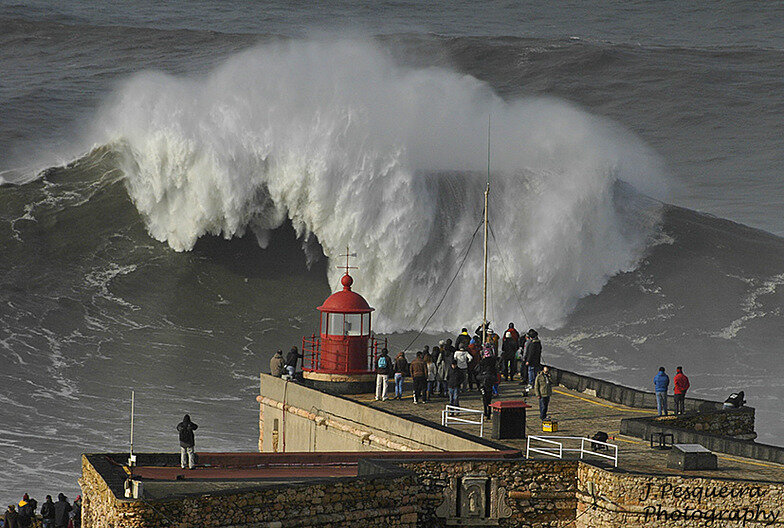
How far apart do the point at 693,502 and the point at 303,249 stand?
86.7 feet

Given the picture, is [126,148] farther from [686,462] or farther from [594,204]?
[686,462]

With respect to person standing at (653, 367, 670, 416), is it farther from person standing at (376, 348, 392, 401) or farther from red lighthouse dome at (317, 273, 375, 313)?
red lighthouse dome at (317, 273, 375, 313)

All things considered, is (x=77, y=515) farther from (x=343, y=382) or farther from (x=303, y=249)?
(x=303, y=249)

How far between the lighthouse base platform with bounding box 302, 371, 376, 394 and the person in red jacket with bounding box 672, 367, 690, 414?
203 inches

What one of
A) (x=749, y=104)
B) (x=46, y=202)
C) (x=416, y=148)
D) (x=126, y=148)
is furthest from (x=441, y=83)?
(x=749, y=104)

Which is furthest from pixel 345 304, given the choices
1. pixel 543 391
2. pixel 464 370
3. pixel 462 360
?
pixel 543 391

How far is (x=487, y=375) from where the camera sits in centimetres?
2044

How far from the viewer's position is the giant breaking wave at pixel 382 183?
39.8m

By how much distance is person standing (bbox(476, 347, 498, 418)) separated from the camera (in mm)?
20375

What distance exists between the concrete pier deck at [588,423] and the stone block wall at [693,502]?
0.34 metres

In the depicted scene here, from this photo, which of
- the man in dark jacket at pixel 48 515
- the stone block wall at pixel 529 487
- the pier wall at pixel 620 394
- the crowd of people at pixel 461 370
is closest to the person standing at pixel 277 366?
the crowd of people at pixel 461 370

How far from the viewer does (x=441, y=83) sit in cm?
5344

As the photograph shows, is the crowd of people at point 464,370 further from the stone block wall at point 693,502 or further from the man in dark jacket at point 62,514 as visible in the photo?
the man in dark jacket at point 62,514

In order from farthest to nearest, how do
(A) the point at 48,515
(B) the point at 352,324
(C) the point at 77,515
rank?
(B) the point at 352,324, (A) the point at 48,515, (C) the point at 77,515
